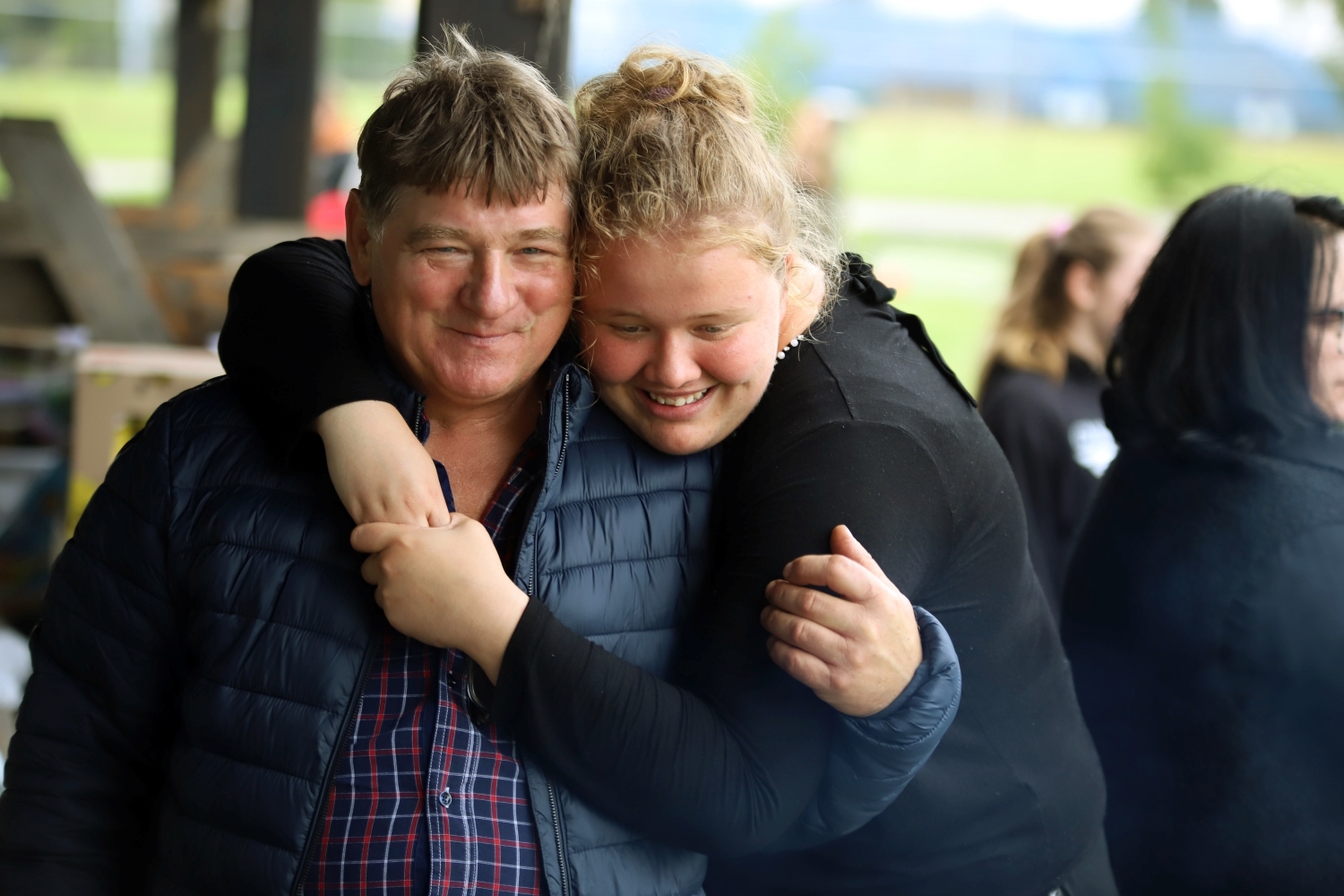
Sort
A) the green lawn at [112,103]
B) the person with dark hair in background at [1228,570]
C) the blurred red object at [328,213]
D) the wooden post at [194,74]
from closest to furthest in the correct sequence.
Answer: the person with dark hair in background at [1228,570]
the blurred red object at [328,213]
the wooden post at [194,74]
the green lawn at [112,103]

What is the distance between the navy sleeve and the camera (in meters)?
1.45

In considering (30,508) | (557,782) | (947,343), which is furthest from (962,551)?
(947,343)

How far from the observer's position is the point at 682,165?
1.35 metres

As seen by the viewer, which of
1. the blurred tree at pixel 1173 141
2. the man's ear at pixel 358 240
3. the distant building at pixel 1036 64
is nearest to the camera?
the man's ear at pixel 358 240

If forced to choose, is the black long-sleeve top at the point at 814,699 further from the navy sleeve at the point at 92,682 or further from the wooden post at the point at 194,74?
the wooden post at the point at 194,74

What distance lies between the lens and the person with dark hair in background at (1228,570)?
1754 millimetres

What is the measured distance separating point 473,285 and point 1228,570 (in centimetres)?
118

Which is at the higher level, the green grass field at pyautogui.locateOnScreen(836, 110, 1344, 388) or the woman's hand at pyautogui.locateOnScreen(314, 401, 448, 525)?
the woman's hand at pyautogui.locateOnScreen(314, 401, 448, 525)

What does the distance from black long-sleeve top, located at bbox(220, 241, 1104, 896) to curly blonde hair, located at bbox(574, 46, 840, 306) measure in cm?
20

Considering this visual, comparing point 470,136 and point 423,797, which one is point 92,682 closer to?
point 423,797

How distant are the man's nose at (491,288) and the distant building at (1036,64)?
25616mm

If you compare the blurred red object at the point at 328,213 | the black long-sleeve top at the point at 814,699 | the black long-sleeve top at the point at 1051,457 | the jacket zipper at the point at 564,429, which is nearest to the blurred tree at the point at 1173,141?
the blurred red object at the point at 328,213

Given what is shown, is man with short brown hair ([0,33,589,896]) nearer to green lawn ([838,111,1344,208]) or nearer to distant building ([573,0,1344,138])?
green lawn ([838,111,1344,208])

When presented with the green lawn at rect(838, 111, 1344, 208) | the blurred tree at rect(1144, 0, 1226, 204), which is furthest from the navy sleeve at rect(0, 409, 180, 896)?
the green lawn at rect(838, 111, 1344, 208)
